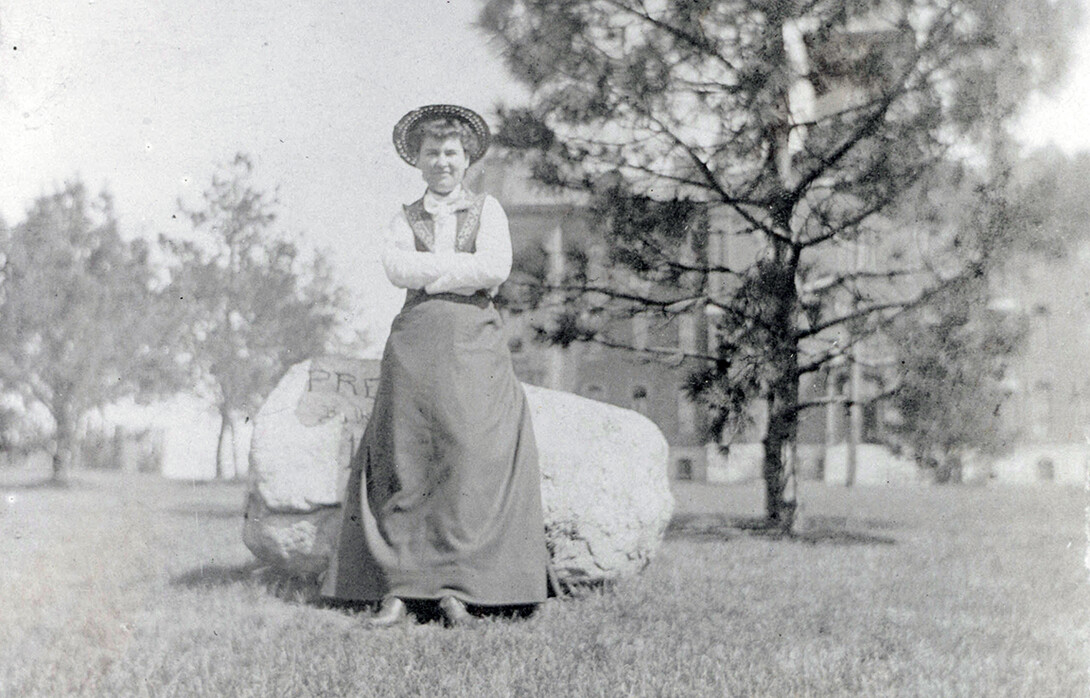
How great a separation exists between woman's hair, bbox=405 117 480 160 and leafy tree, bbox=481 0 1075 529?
258 cm

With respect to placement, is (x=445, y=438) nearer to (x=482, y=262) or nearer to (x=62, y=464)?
(x=482, y=262)

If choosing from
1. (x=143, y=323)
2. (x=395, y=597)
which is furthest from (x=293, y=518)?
(x=143, y=323)

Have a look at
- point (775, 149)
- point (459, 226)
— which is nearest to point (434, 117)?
point (459, 226)

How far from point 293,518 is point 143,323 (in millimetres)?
4211

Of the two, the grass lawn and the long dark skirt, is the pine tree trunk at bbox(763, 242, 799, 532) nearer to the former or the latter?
the grass lawn

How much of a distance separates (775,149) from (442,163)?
135 inches

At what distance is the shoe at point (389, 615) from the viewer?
11.2 feet

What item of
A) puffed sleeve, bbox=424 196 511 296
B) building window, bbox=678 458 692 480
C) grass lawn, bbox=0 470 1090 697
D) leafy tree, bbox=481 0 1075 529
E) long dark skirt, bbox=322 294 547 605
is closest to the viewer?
grass lawn, bbox=0 470 1090 697

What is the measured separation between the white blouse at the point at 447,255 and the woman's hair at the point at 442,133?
241 millimetres

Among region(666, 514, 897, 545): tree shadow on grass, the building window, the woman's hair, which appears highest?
the woman's hair

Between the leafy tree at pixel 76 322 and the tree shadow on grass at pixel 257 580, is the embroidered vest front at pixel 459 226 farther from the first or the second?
the leafy tree at pixel 76 322

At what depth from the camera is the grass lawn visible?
295cm

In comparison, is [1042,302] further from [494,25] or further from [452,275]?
[452,275]

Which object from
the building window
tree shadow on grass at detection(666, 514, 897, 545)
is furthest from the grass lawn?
the building window
